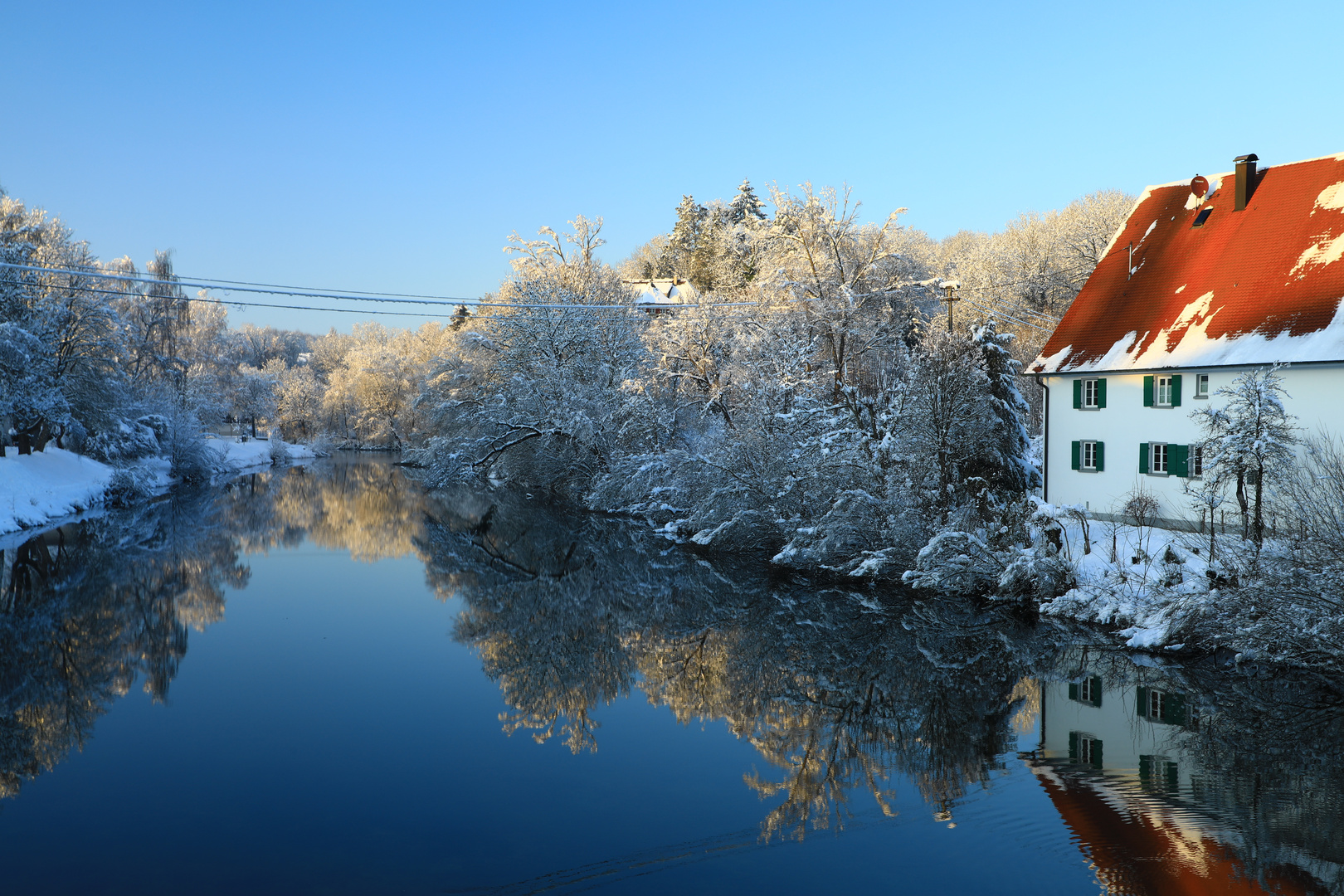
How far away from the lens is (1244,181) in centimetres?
2428

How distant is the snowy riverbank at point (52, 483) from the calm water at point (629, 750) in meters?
12.2

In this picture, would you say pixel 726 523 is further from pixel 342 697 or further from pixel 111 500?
pixel 111 500

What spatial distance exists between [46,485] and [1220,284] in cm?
3892

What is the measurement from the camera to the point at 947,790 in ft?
34.2

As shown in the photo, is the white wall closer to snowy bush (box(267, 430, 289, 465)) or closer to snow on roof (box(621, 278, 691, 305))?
snow on roof (box(621, 278, 691, 305))

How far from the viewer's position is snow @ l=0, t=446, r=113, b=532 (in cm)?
3180

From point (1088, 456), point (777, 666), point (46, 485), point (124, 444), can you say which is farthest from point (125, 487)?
point (1088, 456)

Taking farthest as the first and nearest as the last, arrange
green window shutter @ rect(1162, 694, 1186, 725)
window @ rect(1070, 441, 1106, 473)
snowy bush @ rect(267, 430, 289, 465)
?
1. snowy bush @ rect(267, 430, 289, 465)
2. window @ rect(1070, 441, 1106, 473)
3. green window shutter @ rect(1162, 694, 1186, 725)

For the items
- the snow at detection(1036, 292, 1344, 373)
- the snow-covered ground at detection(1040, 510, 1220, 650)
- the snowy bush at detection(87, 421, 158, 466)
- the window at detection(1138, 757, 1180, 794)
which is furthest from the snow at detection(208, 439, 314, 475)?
the window at detection(1138, 757, 1180, 794)

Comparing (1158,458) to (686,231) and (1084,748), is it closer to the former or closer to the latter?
(1084,748)

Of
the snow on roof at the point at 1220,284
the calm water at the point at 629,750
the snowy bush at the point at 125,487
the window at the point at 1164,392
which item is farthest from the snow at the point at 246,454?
the window at the point at 1164,392

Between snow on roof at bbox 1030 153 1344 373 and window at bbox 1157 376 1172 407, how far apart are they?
59 centimetres

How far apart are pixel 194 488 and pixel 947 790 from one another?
4632 centimetres

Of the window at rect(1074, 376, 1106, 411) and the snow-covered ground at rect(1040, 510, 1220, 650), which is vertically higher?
the window at rect(1074, 376, 1106, 411)
